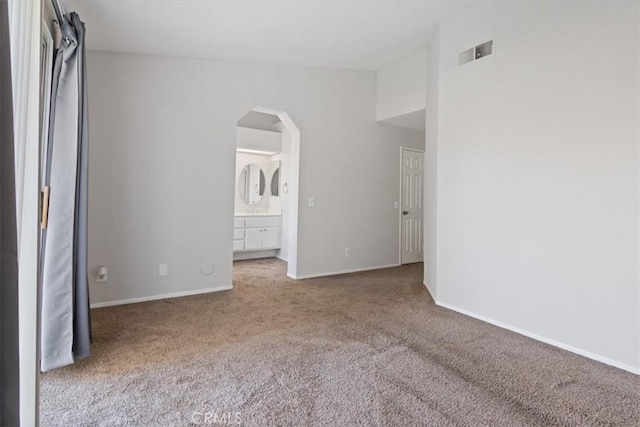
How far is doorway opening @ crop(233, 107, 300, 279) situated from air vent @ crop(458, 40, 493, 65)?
288 centimetres

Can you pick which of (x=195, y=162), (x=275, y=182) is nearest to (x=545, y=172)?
(x=195, y=162)

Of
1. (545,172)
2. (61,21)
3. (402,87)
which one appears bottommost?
(545,172)

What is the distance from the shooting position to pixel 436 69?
11.5ft

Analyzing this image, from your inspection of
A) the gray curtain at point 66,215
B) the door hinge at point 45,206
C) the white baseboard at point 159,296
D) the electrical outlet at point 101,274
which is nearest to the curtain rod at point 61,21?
the gray curtain at point 66,215

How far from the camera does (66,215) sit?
2.04 metres

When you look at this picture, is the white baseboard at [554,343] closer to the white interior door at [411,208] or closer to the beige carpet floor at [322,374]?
the beige carpet floor at [322,374]

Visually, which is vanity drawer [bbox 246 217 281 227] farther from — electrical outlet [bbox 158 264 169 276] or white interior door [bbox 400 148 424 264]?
electrical outlet [bbox 158 264 169 276]

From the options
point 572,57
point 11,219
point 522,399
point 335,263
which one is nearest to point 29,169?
point 11,219

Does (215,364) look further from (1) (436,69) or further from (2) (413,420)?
(1) (436,69)

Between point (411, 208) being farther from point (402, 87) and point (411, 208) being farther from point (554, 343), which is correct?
point (554, 343)

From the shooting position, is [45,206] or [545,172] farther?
[545,172]

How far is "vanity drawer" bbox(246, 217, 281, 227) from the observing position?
5.65 m

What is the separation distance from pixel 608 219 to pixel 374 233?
116 inches

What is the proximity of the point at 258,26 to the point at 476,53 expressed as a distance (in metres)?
1.94
